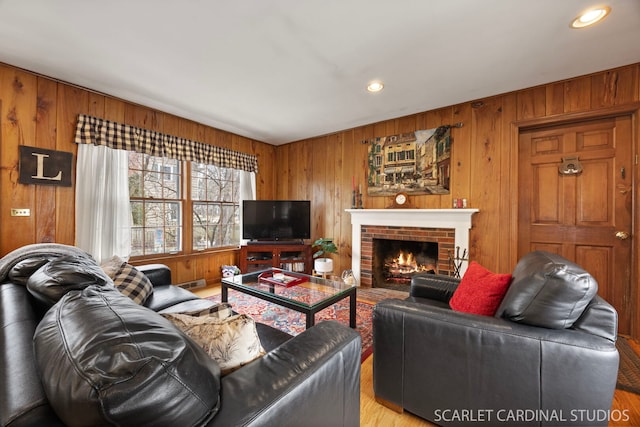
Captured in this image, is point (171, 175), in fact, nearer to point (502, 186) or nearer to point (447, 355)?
point (447, 355)

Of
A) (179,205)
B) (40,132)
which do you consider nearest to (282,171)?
(179,205)

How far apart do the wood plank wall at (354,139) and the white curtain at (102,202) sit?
0.11 m

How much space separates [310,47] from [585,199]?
287 cm

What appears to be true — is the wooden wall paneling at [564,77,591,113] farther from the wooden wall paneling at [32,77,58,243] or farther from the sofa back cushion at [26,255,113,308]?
the wooden wall paneling at [32,77,58,243]

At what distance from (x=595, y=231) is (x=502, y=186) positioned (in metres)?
0.85

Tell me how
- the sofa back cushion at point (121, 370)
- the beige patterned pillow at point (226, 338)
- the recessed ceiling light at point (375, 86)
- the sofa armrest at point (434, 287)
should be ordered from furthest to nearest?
the recessed ceiling light at point (375, 86)
the sofa armrest at point (434, 287)
the beige patterned pillow at point (226, 338)
the sofa back cushion at point (121, 370)

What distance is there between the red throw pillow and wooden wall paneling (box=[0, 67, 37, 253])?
371 centimetres

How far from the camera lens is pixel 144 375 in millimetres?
539

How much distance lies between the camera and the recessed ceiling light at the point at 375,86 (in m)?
2.53

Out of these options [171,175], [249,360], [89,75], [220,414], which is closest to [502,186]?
[249,360]

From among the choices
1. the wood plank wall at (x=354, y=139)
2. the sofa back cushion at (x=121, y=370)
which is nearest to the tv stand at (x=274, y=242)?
the wood plank wall at (x=354, y=139)

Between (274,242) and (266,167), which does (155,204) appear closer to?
(274,242)

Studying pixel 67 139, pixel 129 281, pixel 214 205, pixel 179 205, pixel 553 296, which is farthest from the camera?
pixel 214 205

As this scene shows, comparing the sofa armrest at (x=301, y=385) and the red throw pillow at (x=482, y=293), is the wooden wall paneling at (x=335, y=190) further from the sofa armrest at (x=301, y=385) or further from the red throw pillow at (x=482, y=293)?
the sofa armrest at (x=301, y=385)
